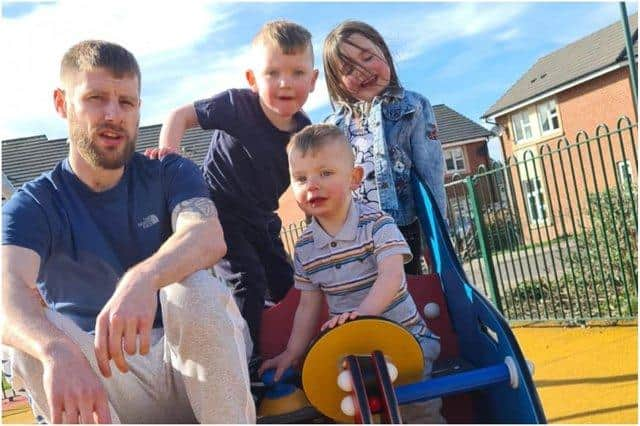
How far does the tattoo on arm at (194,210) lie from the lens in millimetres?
1872

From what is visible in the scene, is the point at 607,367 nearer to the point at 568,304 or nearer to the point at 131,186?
the point at 568,304

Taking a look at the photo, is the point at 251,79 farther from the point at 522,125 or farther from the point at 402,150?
the point at 522,125

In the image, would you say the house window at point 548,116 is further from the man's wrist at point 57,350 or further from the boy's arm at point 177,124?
the man's wrist at point 57,350

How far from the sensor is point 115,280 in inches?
75.6

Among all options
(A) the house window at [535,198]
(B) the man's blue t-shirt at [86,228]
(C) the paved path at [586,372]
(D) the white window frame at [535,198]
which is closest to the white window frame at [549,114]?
(D) the white window frame at [535,198]

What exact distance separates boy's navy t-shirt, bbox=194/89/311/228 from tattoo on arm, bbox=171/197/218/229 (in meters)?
0.74

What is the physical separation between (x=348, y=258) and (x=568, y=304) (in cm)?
455

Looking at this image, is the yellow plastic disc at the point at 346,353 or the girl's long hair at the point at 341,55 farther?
the girl's long hair at the point at 341,55

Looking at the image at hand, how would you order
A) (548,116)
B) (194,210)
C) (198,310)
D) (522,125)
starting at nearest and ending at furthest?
(198,310)
(194,210)
(548,116)
(522,125)

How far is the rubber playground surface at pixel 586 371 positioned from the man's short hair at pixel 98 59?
294 centimetres

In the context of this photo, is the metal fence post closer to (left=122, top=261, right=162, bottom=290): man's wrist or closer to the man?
the man

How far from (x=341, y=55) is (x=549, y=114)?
2415 centimetres

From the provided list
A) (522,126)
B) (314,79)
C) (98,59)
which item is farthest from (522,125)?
(98,59)

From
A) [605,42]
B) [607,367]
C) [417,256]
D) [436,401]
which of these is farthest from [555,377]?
[605,42]
